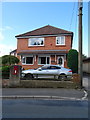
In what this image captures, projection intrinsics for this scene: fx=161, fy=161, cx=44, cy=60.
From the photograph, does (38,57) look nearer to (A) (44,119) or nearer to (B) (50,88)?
(B) (50,88)

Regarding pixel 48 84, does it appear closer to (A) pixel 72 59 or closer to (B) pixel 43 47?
(A) pixel 72 59

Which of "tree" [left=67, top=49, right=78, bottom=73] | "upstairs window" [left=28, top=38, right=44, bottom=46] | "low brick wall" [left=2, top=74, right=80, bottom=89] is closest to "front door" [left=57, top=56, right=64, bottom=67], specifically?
"tree" [left=67, top=49, right=78, bottom=73]

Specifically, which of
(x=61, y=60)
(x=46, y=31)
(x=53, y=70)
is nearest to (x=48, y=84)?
(x=53, y=70)

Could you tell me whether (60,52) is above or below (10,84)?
above

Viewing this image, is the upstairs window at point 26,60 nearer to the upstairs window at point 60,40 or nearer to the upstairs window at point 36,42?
the upstairs window at point 36,42

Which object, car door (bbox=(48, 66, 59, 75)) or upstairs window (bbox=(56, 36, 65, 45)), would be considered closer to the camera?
car door (bbox=(48, 66, 59, 75))

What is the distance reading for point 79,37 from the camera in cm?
1133

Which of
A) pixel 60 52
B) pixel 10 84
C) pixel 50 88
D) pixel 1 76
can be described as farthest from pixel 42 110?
pixel 60 52

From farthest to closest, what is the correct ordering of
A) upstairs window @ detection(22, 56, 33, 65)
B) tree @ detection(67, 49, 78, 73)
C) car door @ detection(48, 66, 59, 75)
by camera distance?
upstairs window @ detection(22, 56, 33, 65) → tree @ detection(67, 49, 78, 73) → car door @ detection(48, 66, 59, 75)

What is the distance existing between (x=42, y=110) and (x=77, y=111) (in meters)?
1.34

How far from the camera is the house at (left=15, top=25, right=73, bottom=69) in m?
25.2

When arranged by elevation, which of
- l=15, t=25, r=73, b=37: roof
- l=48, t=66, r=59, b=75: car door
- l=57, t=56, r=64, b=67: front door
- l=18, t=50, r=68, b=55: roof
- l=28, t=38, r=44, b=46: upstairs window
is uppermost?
l=15, t=25, r=73, b=37: roof

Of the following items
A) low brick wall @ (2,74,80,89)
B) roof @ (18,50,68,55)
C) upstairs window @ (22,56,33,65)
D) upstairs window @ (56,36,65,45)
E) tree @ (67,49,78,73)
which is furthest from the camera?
upstairs window @ (22,56,33,65)

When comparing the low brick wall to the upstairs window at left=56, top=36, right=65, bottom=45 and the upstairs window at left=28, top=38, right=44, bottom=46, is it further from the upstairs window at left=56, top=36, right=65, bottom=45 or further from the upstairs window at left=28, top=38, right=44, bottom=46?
the upstairs window at left=28, top=38, right=44, bottom=46
